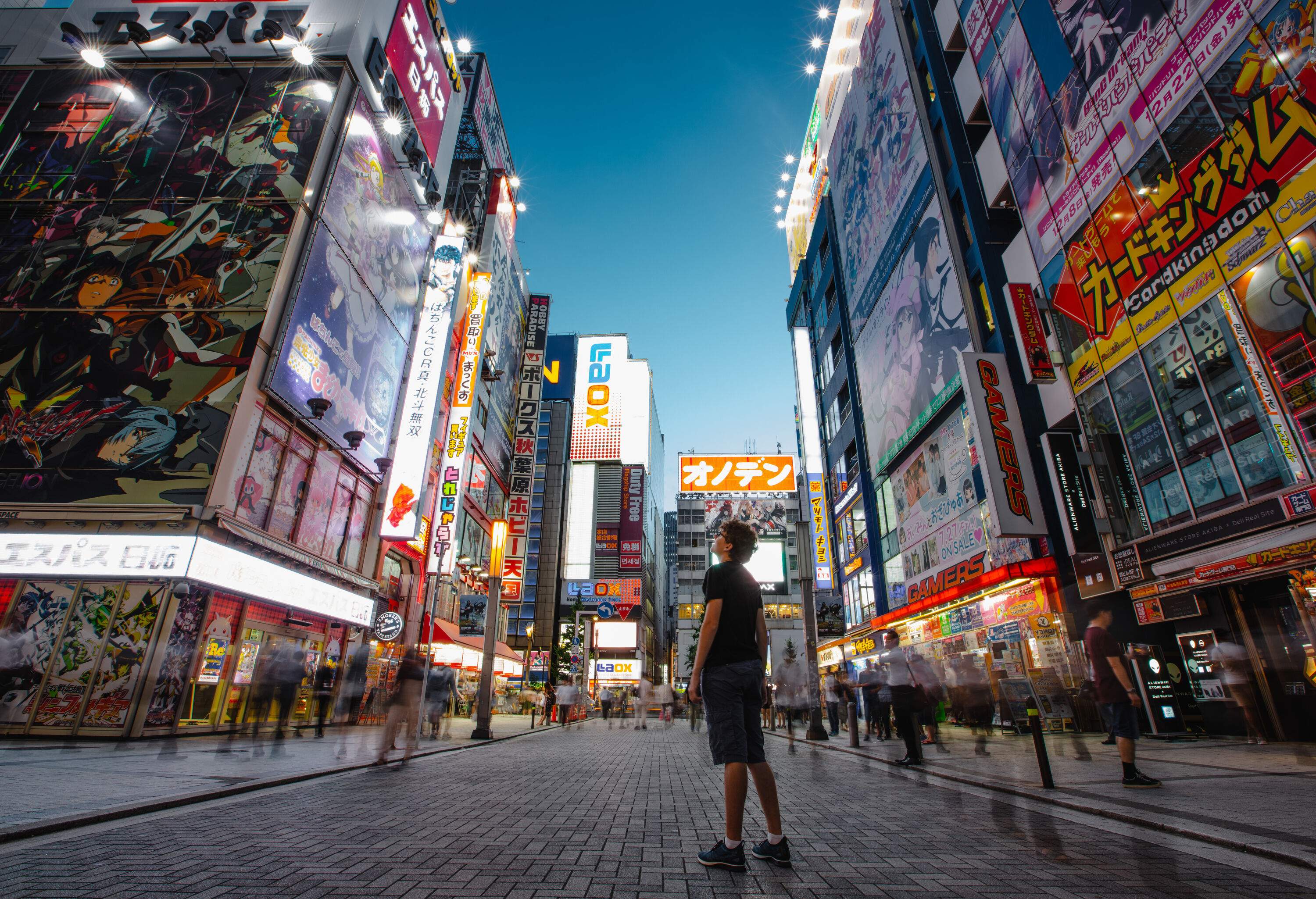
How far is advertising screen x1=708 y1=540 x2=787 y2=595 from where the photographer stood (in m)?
46.5

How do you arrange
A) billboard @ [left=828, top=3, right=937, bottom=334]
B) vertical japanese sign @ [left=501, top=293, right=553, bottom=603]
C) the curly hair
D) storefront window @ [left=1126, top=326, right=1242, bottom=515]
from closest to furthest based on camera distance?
1. the curly hair
2. storefront window @ [left=1126, top=326, right=1242, bottom=515]
3. billboard @ [left=828, top=3, right=937, bottom=334]
4. vertical japanese sign @ [left=501, top=293, right=553, bottom=603]

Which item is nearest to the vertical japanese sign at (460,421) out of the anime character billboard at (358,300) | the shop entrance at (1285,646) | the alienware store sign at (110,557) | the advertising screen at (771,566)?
the anime character billboard at (358,300)

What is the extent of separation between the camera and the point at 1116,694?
6059 millimetres

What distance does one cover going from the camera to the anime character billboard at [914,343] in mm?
19141

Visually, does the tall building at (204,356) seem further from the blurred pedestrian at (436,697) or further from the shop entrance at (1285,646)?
the shop entrance at (1285,646)

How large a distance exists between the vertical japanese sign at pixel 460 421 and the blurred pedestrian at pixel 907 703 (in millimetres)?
16538

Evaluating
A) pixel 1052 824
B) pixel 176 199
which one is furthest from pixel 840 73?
pixel 1052 824

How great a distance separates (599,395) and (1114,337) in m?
78.2

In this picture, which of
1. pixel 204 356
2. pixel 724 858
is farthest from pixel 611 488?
pixel 724 858

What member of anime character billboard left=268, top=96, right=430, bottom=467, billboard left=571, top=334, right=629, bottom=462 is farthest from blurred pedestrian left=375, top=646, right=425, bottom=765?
billboard left=571, top=334, right=629, bottom=462

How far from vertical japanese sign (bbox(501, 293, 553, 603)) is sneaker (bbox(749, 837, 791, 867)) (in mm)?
24990

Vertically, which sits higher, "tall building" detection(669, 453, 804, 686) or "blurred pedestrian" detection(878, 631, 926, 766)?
"tall building" detection(669, 453, 804, 686)

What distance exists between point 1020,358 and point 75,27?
2745 cm

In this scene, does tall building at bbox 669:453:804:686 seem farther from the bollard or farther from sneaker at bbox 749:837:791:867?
sneaker at bbox 749:837:791:867
